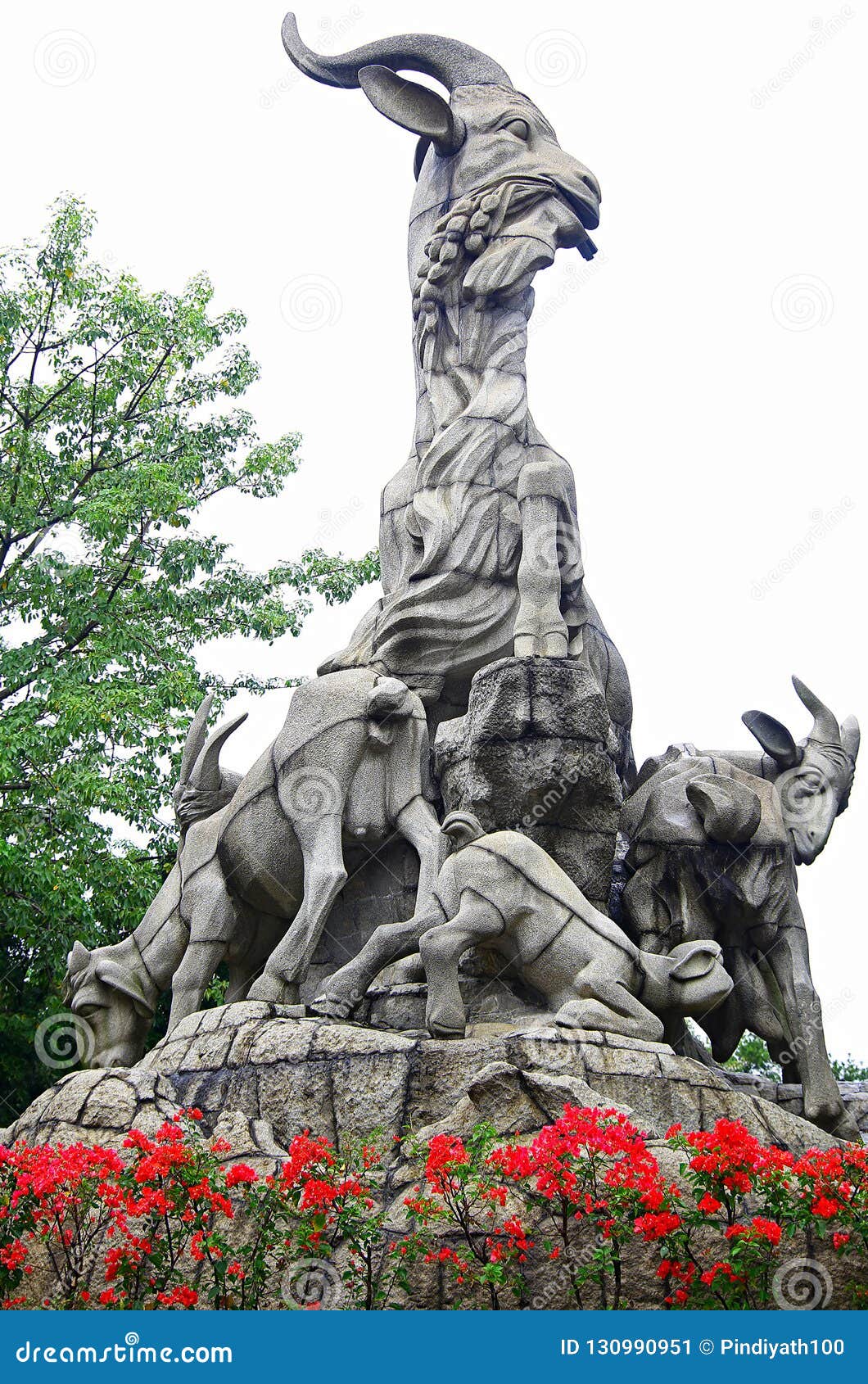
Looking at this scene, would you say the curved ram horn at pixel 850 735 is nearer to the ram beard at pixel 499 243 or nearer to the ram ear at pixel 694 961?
the ram ear at pixel 694 961

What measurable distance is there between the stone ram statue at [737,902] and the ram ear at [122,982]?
237cm

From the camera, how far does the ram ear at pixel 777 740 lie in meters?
7.43

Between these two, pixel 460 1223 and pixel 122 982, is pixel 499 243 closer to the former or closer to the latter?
pixel 122 982

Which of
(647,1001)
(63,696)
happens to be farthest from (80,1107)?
(63,696)

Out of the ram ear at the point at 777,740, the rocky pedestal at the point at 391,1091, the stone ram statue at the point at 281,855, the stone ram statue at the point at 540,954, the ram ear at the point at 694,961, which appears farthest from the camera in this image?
the ram ear at the point at 777,740

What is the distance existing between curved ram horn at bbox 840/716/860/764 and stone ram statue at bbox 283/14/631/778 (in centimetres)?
111

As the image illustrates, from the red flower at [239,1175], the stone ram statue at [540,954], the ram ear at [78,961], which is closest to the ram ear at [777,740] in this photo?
the stone ram statue at [540,954]

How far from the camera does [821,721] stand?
7516 mm

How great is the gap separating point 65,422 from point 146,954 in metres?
8.69

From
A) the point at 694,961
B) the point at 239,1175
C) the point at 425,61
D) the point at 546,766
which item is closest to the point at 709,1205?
the point at 239,1175

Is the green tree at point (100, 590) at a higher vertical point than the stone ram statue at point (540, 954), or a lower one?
higher

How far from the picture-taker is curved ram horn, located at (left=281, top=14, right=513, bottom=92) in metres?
8.77

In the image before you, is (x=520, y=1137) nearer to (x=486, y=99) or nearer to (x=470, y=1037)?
(x=470, y=1037)

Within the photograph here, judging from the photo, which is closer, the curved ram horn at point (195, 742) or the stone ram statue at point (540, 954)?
the stone ram statue at point (540, 954)
